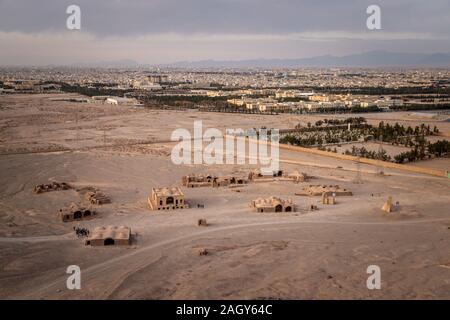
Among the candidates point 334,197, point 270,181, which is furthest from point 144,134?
point 334,197

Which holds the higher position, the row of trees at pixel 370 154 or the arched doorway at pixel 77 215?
the row of trees at pixel 370 154

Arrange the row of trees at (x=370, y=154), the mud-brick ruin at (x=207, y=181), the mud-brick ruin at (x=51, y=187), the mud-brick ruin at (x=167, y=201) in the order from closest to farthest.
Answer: the mud-brick ruin at (x=167, y=201) < the mud-brick ruin at (x=51, y=187) < the mud-brick ruin at (x=207, y=181) < the row of trees at (x=370, y=154)

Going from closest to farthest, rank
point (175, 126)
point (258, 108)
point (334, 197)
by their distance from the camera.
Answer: point (334, 197) → point (175, 126) → point (258, 108)

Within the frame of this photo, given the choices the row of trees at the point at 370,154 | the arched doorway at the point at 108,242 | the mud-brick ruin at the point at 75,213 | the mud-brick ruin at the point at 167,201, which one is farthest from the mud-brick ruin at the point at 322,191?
the arched doorway at the point at 108,242

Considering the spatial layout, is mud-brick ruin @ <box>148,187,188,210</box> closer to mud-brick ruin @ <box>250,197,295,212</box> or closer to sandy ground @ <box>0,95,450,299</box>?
sandy ground @ <box>0,95,450,299</box>

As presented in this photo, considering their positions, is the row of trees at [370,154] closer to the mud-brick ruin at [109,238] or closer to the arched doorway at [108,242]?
the mud-brick ruin at [109,238]

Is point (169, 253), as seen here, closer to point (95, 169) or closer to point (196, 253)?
point (196, 253)
